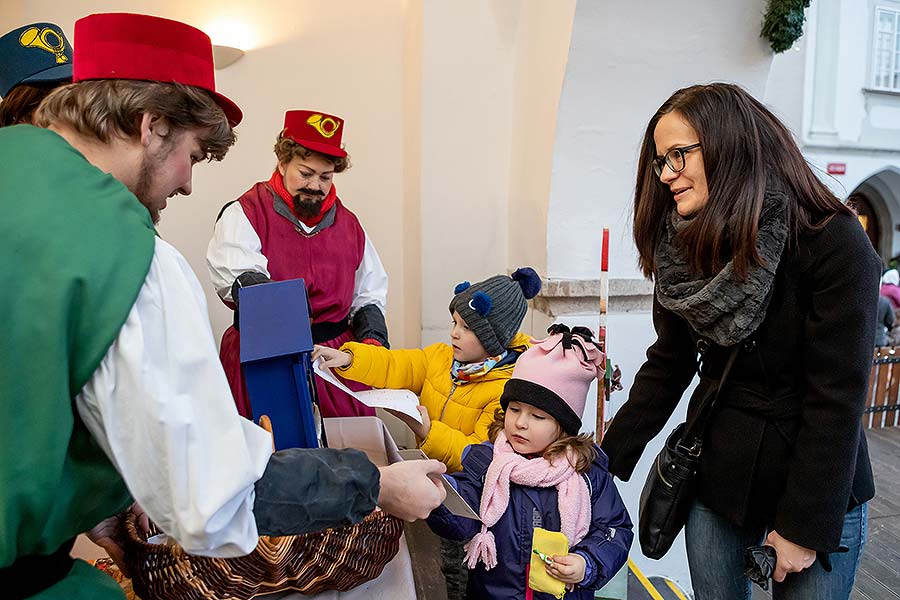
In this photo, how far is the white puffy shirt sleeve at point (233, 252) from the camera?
2205mm

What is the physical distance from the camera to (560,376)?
158cm

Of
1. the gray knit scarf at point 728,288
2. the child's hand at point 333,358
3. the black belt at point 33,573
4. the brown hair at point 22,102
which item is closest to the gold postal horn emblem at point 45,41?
the brown hair at point 22,102

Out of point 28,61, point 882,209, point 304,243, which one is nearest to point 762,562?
point 304,243

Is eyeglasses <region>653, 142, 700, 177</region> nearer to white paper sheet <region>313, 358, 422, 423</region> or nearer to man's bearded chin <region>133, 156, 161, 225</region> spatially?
white paper sheet <region>313, 358, 422, 423</region>

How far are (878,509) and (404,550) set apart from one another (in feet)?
13.7

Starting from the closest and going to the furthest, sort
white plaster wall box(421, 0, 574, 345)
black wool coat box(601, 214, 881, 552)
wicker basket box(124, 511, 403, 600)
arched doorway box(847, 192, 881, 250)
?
wicker basket box(124, 511, 403, 600) < black wool coat box(601, 214, 881, 552) < white plaster wall box(421, 0, 574, 345) < arched doorway box(847, 192, 881, 250)

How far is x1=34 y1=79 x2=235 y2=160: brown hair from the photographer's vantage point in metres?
0.89

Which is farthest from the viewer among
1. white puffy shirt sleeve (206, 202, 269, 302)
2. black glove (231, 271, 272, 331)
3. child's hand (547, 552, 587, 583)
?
white puffy shirt sleeve (206, 202, 269, 302)

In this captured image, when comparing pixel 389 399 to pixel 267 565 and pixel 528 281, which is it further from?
pixel 528 281

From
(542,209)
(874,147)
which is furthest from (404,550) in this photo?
(874,147)

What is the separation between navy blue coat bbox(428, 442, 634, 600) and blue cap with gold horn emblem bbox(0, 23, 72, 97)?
56.4 inches

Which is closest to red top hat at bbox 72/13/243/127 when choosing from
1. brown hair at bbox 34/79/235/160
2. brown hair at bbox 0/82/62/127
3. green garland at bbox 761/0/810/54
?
brown hair at bbox 34/79/235/160

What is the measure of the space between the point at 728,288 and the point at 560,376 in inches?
19.8

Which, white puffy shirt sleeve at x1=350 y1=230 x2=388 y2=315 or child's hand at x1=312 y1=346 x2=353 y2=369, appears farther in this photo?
white puffy shirt sleeve at x1=350 y1=230 x2=388 y2=315
